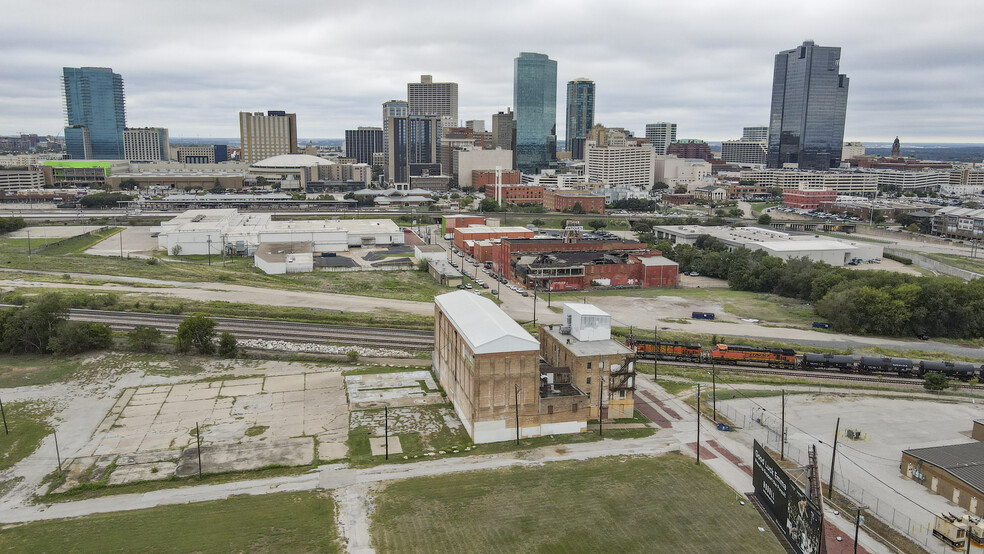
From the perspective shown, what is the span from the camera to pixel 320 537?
29266mm

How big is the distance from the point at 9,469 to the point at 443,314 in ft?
85.3

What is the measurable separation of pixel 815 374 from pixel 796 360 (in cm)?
192

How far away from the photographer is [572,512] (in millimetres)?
31516

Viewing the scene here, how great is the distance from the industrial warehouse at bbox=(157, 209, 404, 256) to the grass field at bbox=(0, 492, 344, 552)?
81.1 meters

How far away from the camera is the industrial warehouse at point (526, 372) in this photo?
3875cm

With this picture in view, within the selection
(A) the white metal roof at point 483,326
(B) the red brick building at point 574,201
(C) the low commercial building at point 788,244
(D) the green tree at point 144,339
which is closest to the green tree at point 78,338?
(D) the green tree at point 144,339

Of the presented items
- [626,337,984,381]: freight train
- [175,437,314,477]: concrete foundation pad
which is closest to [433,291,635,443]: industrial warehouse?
[175,437,314,477]: concrete foundation pad

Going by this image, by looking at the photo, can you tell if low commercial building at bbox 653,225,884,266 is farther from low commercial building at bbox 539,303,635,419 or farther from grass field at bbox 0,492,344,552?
grass field at bbox 0,492,344,552

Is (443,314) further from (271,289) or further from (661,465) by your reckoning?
(271,289)

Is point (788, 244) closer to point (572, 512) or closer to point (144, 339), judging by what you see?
point (572, 512)

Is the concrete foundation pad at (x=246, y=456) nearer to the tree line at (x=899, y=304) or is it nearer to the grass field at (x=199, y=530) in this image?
the grass field at (x=199, y=530)

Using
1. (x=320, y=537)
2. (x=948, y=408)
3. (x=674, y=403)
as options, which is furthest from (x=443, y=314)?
(x=948, y=408)

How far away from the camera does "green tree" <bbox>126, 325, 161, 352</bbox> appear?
54.2 m

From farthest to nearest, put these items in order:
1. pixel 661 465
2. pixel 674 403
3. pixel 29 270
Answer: pixel 29 270
pixel 674 403
pixel 661 465
